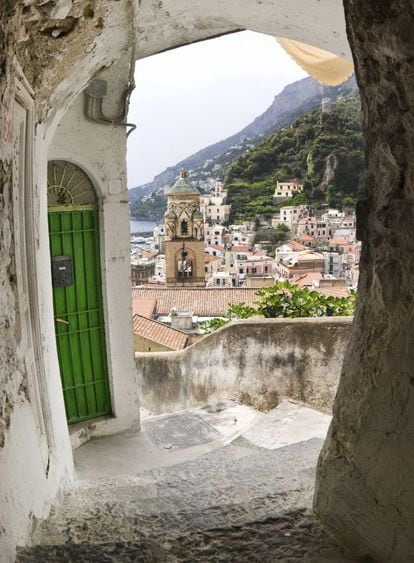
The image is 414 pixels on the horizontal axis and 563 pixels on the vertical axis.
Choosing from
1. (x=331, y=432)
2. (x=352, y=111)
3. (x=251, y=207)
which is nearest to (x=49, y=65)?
(x=331, y=432)

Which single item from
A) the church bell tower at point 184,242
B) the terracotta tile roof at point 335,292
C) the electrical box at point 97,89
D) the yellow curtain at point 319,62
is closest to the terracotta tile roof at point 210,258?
the church bell tower at point 184,242

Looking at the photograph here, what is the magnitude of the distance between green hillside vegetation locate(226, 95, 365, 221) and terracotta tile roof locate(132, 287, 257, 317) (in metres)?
8.27

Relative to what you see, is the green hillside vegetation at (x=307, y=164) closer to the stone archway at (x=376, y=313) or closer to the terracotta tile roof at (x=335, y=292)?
the terracotta tile roof at (x=335, y=292)

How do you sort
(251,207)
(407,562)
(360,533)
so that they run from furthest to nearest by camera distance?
(251,207) → (360,533) → (407,562)

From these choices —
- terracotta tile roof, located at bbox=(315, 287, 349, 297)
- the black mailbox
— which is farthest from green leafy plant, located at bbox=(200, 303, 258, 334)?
the black mailbox

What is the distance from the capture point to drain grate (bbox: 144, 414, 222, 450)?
18.5 ft

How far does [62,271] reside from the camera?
17.1 feet

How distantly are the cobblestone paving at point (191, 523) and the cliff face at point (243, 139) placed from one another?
2247 inches

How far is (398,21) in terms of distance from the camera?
1.73m

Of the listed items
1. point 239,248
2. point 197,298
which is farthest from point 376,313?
point 239,248

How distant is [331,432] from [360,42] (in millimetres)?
1425

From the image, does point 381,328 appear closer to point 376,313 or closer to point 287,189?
point 376,313

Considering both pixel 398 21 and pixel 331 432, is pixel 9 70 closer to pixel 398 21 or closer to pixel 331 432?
pixel 398 21

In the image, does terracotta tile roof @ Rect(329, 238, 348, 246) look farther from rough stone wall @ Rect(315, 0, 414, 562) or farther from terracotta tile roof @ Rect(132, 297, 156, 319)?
rough stone wall @ Rect(315, 0, 414, 562)
